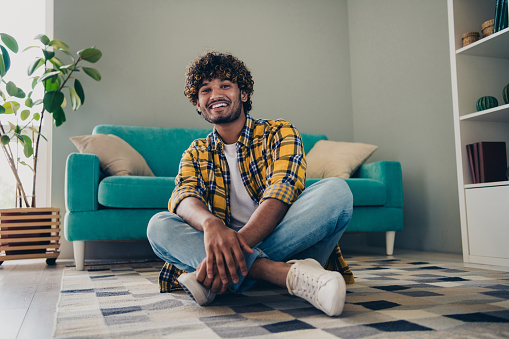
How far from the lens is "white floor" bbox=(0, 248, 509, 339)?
1.07 m

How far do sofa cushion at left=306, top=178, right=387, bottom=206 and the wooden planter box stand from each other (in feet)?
5.46

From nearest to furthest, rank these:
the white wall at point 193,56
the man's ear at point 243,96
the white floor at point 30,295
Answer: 1. the white floor at point 30,295
2. the man's ear at point 243,96
3. the white wall at point 193,56

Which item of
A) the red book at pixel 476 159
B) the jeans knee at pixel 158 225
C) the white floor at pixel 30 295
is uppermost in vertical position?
the red book at pixel 476 159

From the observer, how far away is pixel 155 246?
1.39 m

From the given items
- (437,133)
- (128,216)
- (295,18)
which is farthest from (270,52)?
(128,216)

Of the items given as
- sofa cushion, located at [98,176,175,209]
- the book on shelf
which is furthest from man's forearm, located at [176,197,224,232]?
the book on shelf

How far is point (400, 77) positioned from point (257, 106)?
1.19 metres

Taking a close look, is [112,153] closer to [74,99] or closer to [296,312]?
[74,99]

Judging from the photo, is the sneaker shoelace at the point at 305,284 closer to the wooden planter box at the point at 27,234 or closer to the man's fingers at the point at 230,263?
the man's fingers at the point at 230,263

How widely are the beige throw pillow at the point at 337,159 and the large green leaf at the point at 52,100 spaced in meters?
1.75

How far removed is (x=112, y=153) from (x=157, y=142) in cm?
52

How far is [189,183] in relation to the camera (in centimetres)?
145

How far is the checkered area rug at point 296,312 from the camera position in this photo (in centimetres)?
93

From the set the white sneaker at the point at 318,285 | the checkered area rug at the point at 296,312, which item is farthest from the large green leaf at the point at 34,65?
the white sneaker at the point at 318,285
